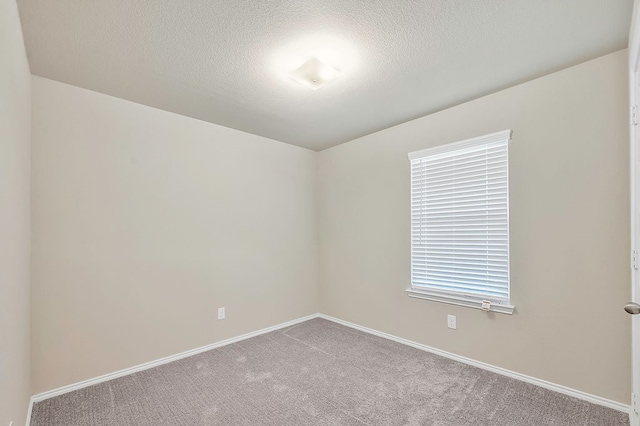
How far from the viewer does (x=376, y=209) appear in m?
3.52

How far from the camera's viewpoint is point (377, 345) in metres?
3.13

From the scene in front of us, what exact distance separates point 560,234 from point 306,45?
230cm

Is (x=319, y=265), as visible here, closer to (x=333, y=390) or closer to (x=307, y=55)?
(x=333, y=390)

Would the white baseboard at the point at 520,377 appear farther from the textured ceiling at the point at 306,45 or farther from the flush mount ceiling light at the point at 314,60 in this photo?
the flush mount ceiling light at the point at 314,60

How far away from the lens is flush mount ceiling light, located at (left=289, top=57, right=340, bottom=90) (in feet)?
6.72

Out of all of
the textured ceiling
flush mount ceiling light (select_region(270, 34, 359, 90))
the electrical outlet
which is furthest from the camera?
the electrical outlet

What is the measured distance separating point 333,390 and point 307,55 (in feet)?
8.08

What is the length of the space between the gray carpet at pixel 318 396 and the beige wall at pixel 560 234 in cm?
26

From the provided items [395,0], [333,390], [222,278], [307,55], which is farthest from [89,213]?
[395,0]

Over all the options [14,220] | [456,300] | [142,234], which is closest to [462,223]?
[456,300]

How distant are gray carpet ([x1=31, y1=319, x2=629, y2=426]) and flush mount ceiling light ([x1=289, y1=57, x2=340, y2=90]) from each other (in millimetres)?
2354

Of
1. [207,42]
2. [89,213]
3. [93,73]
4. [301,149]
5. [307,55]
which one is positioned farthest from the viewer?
[301,149]

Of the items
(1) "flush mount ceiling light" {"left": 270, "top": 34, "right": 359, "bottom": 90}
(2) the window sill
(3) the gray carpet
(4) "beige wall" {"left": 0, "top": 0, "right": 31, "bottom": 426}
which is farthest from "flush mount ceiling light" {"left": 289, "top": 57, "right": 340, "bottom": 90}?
(3) the gray carpet

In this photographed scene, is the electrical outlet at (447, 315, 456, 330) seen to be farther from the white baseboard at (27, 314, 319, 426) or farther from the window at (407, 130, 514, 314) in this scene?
the white baseboard at (27, 314, 319, 426)
